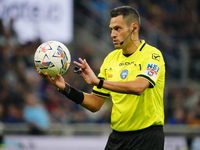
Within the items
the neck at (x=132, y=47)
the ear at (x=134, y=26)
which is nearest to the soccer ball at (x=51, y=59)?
the neck at (x=132, y=47)

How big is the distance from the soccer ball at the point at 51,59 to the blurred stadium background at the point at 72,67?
13.0ft

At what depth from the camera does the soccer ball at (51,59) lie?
16.2 ft

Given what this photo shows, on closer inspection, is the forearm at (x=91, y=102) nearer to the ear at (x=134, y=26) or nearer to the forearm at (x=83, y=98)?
the forearm at (x=83, y=98)

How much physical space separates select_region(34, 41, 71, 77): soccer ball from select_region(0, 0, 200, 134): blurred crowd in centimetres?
407

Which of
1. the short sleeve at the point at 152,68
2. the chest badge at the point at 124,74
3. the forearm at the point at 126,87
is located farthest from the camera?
the chest badge at the point at 124,74

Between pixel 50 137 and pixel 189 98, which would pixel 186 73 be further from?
pixel 50 137

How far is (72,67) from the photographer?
13398 millimetres

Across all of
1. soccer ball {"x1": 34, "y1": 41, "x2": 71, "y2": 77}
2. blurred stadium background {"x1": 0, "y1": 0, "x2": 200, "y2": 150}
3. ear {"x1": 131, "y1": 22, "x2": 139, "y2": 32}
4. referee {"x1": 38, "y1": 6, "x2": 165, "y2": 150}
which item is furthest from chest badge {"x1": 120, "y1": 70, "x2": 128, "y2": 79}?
blurred stadium background {"x1": 0, "y1": 0, "x2": 200, "y2": 150}

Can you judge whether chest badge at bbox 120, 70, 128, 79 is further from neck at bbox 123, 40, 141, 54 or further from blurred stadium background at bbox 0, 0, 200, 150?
blurred stadium background at bbox 0, 0, 200, 150

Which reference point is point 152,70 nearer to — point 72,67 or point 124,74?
point 124,74

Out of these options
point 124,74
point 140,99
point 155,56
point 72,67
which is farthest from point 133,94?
point 72,67

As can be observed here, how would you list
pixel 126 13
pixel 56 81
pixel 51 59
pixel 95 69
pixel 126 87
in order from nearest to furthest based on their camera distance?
pixel 126 87 → pixel 51 59 → pixel 56 81 → pixel 126 13 → pixel 95 69

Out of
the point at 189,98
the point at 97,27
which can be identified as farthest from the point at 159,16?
the point at 189,98

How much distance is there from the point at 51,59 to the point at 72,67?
844 cm
